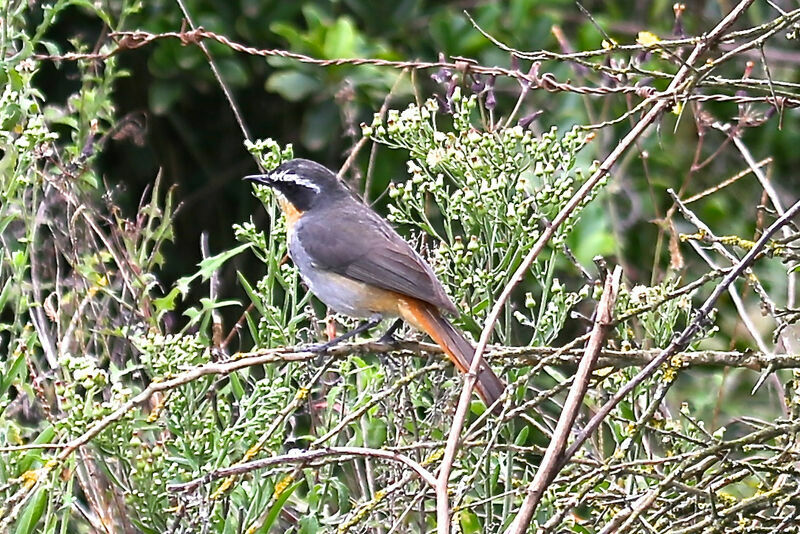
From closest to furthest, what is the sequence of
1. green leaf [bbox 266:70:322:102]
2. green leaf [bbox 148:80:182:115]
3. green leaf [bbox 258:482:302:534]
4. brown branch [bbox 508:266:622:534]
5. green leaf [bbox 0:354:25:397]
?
brown branch [bbox 508:266:622:534]
green leaf [bbox 258:482:302:534]
green leaf [bbox 0:354:25:397]
green leaf [bbox 266:70:322:102]
green leaf [bbox 148:80:182:115]

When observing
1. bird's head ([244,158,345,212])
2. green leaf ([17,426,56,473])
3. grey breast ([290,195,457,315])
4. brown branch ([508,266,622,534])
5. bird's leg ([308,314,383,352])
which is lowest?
bird's leg ([308,314,383,352])

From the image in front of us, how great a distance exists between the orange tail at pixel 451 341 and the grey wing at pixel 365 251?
0.06m

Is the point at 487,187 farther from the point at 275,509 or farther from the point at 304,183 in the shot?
the point at 304,183

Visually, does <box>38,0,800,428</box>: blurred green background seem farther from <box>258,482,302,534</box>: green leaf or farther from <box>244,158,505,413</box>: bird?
<box>258,482,302,534</box>: green leaf

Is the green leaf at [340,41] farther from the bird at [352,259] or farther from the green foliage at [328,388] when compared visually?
the green foliage at [328,388]

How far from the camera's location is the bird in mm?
3641

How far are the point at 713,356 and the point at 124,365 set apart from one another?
167cm

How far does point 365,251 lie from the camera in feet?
13.8

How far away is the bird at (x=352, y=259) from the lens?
364cm

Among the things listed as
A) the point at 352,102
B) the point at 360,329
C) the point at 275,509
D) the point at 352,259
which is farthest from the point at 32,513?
the point at 352,102

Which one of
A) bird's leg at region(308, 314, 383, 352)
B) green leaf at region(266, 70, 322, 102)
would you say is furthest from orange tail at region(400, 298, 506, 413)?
green leaf at region(266, 70, 322, 102)

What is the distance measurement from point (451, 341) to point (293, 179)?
48.1 inches

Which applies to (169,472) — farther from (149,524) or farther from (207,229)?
(207,229)

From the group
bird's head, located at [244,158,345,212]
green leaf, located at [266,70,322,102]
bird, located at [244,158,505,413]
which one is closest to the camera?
bird, located at [244,158,505,413]
